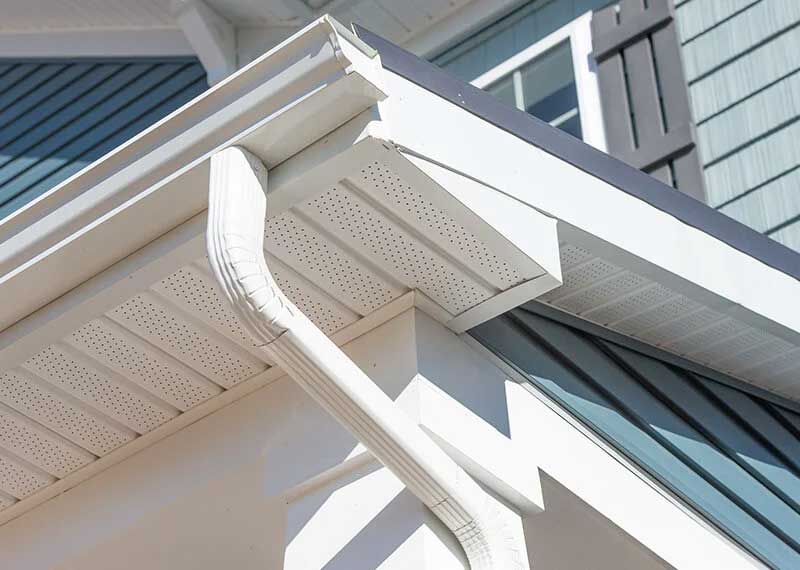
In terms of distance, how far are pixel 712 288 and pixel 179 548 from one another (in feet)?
4.63

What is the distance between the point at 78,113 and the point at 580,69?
281 cm

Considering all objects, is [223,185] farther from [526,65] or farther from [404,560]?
[526,65]

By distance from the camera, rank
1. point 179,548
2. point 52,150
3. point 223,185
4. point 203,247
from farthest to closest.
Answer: point 52,150, point 179,548, point 203,247, point 223,185

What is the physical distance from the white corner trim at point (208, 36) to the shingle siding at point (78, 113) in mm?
131

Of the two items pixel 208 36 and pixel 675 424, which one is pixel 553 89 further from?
pixel 675 424

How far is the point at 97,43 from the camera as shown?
7.04m

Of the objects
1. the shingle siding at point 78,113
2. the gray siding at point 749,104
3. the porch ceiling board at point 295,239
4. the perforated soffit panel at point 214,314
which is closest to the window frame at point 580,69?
the gray siding at point 749,104

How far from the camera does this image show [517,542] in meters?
2.45

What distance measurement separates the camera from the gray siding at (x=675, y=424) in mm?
2859

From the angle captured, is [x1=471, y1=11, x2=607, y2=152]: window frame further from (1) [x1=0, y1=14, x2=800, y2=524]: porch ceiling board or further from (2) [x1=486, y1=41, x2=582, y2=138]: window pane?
(1) [x1=0, y1=14, x2=800, y2=524]: porch ceiling board

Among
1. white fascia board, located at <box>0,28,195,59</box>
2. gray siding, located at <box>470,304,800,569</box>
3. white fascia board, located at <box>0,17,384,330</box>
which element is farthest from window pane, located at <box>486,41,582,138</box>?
white fascia board, located at <box>0,17,384,330</box>

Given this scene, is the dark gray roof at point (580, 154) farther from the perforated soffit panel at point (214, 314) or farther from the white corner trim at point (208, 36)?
the white corner trim at point (208, 36)

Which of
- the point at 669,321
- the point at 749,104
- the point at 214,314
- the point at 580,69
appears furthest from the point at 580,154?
the point at 580,69

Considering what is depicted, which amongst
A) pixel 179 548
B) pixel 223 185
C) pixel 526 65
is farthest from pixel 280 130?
pixel 526 65
